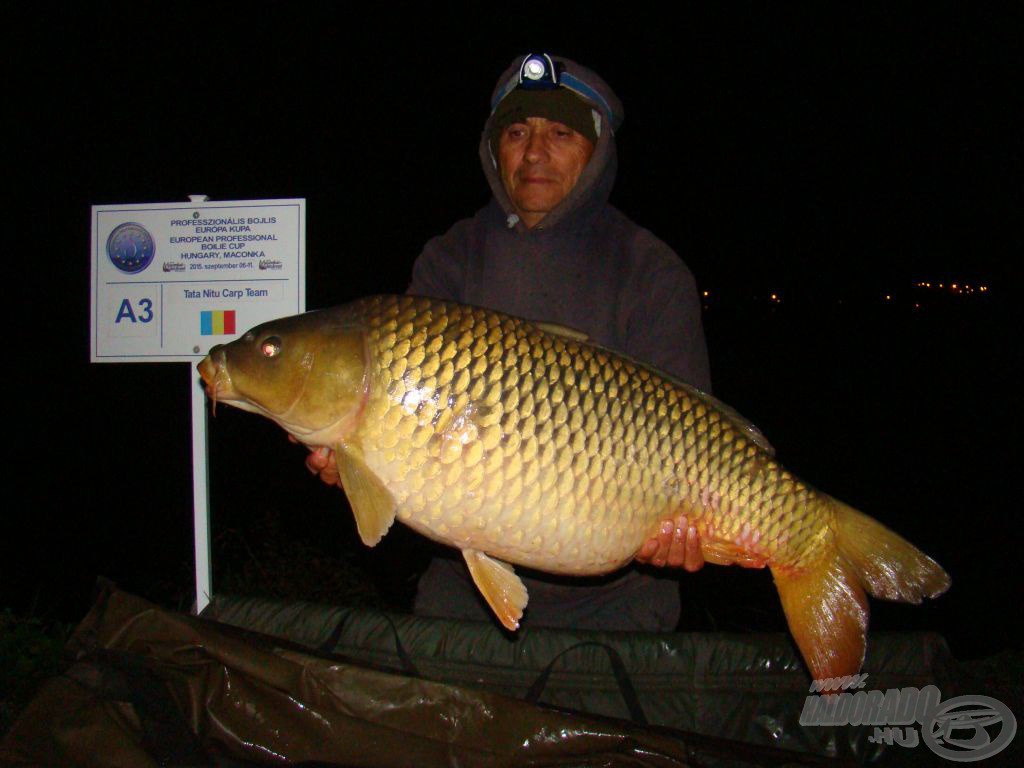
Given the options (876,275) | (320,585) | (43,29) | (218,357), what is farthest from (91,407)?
(876,275)

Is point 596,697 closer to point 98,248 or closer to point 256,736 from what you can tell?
point 256,736

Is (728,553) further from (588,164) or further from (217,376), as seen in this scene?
(217,376)

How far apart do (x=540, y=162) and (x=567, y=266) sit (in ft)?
0.72

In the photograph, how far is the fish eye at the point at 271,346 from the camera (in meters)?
1.21

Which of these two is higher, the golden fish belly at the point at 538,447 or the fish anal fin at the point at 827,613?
the golden fish belly at the point at 538,447

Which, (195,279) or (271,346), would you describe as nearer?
(271,346)

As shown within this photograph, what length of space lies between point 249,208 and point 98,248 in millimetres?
407

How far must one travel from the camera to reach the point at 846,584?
1272mm

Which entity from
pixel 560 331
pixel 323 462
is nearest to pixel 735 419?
pixel 560 331

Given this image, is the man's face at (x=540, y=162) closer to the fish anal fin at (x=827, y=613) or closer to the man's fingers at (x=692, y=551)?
the man's fingers at (x=692, y=551)

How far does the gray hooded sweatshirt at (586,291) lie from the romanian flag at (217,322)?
0.55m

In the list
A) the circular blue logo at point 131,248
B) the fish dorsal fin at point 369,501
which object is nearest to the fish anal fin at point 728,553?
the fish dorsal fin at point 369,501

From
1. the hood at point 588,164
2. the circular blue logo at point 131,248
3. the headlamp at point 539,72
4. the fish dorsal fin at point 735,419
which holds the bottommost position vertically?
the fish dorsal fin at point 735,419

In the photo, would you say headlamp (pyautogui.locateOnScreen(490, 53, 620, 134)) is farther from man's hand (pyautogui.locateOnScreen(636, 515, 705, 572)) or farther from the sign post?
man's hand (pyautogui.locateOnScreen(636, 515, 705, 572))
